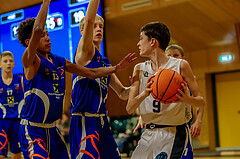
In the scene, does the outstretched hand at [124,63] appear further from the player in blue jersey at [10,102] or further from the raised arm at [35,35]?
the player in blue jersey at [10,102]

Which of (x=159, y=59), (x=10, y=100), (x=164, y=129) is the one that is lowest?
(x=164, y=129)

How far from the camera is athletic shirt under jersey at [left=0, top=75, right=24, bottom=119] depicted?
5957 mm

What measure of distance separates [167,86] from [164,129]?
472 mm

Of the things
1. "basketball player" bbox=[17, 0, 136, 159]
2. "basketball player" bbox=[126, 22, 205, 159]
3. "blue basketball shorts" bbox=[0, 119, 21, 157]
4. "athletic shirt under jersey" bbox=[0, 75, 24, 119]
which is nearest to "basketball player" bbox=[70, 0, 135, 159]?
"basketball player" bbox=[17, 0, 136, 159]

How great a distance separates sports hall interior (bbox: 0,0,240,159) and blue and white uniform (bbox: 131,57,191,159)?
16.3 feet

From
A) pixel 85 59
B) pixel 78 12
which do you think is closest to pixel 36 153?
pixel 85 59

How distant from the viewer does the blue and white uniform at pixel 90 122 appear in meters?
3.31

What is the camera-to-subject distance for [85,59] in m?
3.57

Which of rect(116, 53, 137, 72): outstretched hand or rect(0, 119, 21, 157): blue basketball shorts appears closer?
rect(116, 53, 137, 72): outstretched hand

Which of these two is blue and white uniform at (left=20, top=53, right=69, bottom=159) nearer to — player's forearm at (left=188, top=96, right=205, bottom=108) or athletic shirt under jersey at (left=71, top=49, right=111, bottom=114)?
athletic shirt under jersey at (left=71, top=49, right=111, bottom=114)

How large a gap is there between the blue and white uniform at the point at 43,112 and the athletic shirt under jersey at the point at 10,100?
286 centimetres

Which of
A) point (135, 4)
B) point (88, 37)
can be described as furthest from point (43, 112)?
point (135, 4)

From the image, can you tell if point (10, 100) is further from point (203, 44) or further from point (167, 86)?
point (203, 44)

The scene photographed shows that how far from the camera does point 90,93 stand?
3.48 metres
